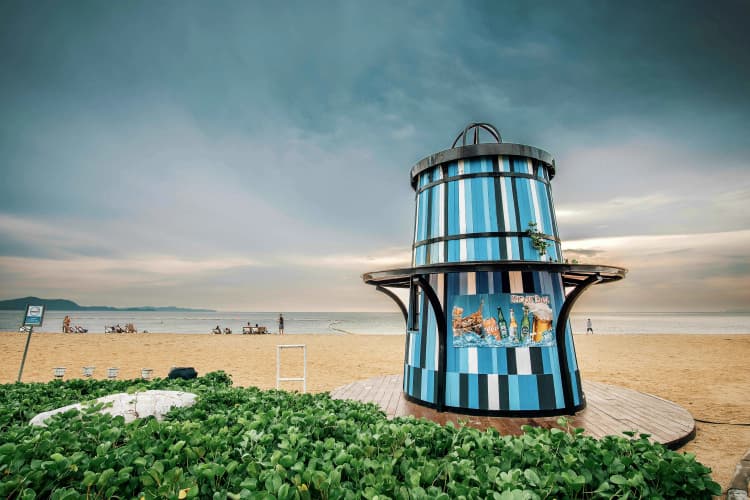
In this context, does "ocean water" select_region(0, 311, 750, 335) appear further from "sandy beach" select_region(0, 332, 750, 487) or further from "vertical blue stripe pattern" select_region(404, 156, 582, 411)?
"vertical blue stripe pattern" select_region(404, 156, 582, 411)

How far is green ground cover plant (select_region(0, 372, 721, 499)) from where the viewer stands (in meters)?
2.03

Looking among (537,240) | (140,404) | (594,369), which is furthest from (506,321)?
(594,369)

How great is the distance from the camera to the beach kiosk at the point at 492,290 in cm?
648

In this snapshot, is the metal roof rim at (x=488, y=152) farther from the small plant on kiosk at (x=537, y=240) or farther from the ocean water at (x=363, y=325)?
the ocean water at (x=363, y=325)

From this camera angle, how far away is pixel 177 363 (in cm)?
1695

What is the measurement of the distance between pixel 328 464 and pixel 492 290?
5138 mm

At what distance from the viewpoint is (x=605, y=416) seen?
21.4ft

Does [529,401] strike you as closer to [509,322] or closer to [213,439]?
[509,322]

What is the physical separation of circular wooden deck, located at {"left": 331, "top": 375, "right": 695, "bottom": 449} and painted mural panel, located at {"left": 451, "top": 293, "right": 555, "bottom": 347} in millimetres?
1276

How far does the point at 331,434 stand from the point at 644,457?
2.38 meters

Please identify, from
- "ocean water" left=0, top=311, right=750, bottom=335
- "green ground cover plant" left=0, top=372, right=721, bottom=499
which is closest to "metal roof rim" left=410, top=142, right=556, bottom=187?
"green ground cover plant" left=0, top=372, right=721, bottom=499

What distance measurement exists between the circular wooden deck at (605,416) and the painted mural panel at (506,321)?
1.28m

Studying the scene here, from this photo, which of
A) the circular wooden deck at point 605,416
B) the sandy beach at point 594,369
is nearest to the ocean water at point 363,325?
the sandy beach at point 594,369

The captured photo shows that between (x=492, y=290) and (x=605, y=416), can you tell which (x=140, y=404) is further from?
(x=605, y=416)
